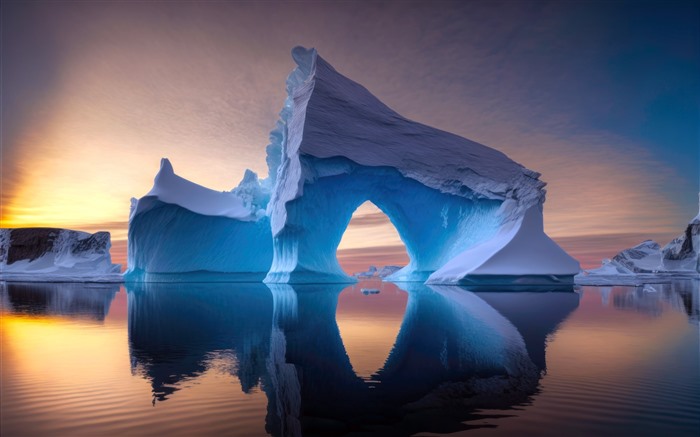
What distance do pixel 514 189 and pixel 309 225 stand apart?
27.3 feet

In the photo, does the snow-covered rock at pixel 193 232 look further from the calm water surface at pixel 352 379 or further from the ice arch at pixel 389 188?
the calm water surface at pixel 352 379

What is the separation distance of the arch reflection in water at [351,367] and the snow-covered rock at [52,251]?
124 feet

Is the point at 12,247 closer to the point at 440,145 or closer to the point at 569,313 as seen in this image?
the point at 440,145

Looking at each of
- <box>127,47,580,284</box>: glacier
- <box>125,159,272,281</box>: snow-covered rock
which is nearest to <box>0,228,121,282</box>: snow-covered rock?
<box>125,159,272,281</box>: snow-covered rock

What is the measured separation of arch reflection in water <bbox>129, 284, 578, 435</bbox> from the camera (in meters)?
2.68

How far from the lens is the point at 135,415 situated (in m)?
2.64

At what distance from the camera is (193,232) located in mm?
21750

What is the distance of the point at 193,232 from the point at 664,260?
46.5 meters

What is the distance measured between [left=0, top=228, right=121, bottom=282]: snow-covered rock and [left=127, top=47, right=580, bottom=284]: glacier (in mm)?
20751

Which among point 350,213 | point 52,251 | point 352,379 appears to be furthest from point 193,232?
point 52,251

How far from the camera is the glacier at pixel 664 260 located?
129ft

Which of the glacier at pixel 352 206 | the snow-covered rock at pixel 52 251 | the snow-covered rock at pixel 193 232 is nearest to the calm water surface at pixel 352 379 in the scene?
the glacier at pixel 352 206

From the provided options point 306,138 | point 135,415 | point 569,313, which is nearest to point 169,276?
point 306,138

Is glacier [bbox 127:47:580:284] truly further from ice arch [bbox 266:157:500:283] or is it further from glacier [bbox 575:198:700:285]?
glacier [bbox 575:198:700:285]
